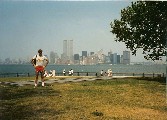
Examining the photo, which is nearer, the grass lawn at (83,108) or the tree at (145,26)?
the grass lawn at (83,108)

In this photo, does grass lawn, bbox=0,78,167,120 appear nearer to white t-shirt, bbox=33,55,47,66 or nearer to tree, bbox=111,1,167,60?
white t-shirt, bbox=33,55,47,66

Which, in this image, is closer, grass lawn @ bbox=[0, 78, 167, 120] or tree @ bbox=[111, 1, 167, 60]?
grass lawn @ bbox=[0, 78, 167, 120]

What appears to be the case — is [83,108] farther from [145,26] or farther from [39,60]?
[145,26]

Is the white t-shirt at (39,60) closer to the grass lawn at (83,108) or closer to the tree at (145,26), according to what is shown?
the grass lawn at (83,108)

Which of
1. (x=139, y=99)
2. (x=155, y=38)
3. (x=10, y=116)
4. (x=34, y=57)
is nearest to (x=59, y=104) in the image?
(x=10, y=116)

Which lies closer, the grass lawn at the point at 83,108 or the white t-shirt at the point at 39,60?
the grass lawn at the point at 83,108

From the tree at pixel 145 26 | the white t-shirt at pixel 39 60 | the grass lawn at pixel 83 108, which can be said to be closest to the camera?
the grass lawn at pixel 83 108

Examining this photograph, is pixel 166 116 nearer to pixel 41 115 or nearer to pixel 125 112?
pixel 125 112

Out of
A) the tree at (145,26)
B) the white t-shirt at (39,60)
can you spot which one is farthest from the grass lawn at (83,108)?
the tree at (145,26)

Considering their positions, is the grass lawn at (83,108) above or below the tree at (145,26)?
below

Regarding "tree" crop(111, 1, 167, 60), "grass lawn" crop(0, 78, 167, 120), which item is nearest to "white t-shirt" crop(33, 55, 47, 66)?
"grass lawn" crop(0, 78, 167, 120)

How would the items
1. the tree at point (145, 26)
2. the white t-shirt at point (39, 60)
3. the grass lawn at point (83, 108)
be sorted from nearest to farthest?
the grass lawn at point (83, 108) < the white t-shirt at point (39, 60) < the tree at point (145, 26)

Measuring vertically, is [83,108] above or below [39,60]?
below

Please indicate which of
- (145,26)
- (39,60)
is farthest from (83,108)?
(145,26)
